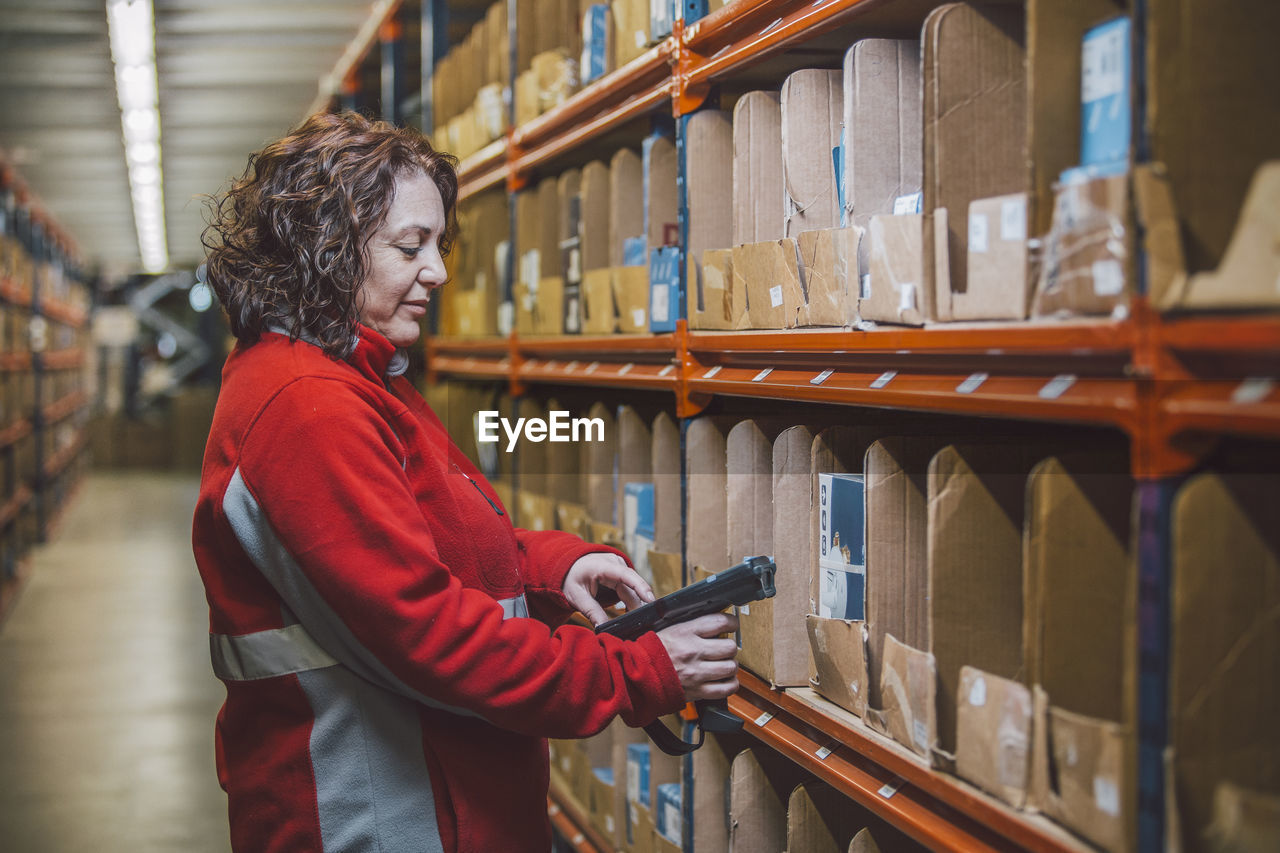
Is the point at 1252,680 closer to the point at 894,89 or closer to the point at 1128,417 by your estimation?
the point at 1128,417

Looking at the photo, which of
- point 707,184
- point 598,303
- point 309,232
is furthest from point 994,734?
point 598,303

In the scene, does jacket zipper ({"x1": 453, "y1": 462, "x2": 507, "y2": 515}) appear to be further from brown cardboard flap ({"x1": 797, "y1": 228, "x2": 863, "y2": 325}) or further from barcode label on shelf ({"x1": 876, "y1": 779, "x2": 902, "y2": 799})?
barcode label on shelf ({"x1": 876, "y1": 779, "x2": 902, "y2": 799})

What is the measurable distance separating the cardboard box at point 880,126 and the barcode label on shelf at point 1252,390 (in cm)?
81

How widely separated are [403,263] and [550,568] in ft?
2.17

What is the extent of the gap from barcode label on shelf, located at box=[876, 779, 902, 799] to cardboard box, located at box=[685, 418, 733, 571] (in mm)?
745

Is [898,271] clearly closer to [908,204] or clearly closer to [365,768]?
[908,204]

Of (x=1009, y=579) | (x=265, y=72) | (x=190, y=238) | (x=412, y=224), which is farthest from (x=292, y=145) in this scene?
(x=190, y=238)

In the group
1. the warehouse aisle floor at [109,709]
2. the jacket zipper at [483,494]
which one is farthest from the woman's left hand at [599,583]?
the warehouse aisle floor at [109,709]

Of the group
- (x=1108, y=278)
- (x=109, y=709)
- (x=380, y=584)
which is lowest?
(x=109, y=709)

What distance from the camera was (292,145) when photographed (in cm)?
182

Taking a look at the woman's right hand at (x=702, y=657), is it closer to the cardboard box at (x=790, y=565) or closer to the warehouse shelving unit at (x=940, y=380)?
the warehouse shelving unit at (x=940, y=380)

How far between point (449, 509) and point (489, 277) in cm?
268

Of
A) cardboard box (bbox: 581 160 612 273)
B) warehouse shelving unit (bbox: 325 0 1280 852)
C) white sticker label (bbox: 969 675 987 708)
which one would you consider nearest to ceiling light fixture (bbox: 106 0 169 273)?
cardboard box (bbox: 581 160 612 273)

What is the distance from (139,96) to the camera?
7184 mm
